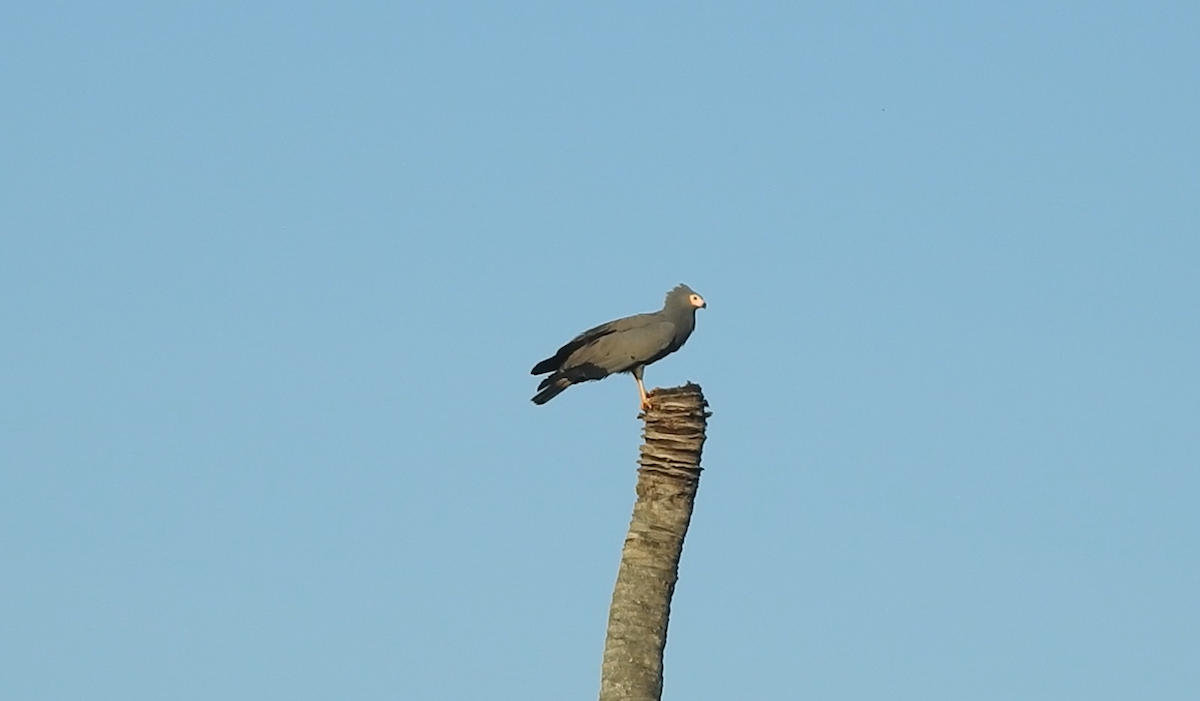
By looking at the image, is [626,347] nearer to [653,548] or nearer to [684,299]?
[684,299]

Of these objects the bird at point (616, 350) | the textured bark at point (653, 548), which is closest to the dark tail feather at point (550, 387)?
the bird at point (616, 350)

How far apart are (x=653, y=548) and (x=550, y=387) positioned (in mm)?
4938

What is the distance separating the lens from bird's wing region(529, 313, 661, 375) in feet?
60.5

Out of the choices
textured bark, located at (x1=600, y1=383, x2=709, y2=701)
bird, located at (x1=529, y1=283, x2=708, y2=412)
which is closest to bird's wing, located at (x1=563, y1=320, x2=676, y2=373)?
bird, located at (x1=529, y1=283, x2=708, y2=412)

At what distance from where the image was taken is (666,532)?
1361 centimetres

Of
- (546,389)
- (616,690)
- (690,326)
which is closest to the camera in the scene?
(616,690)

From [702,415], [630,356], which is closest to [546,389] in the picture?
[630,356]

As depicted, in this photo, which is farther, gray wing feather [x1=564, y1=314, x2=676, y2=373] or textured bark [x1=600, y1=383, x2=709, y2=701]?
gray wing feather [x1=564, y1=314, x2=676, y2=373]

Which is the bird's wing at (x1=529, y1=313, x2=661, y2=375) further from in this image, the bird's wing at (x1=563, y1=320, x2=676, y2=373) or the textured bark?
the textured bark

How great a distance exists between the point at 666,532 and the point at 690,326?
6350mm

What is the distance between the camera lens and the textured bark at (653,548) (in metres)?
13.4

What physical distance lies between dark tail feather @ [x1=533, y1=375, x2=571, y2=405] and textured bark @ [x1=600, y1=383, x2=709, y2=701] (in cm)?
444

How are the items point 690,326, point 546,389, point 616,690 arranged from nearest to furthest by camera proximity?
point 616,690, point 546,389, point 690,326

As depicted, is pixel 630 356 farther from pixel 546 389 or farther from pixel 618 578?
pixel 618 578
